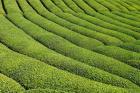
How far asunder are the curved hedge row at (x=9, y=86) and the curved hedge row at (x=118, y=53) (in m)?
11.8

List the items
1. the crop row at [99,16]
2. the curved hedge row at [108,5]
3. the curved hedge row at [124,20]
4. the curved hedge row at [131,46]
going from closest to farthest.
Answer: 1. the curved hedge row at [131,46]
2. the crop row at [99,16]
3. the curved hedge row at [124,20]
4. the curved hedge row at [108,5]

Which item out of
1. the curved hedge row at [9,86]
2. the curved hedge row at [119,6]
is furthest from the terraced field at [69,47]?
the curved hedge row at [119,6]

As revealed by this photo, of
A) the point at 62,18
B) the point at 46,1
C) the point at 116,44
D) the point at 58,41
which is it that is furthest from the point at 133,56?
the point at 46,1

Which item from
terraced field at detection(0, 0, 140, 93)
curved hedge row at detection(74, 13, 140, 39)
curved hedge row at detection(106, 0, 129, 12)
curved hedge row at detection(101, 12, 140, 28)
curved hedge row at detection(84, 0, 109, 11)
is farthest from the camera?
curved hedge row at detection(84, 0, 109, 11)

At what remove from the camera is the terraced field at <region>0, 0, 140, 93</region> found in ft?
90.0

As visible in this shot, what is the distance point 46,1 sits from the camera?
59062mm

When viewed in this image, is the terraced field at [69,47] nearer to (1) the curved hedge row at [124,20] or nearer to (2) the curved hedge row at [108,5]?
(1) the curved hedge row at [124,20]

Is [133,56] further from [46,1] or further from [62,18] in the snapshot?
[46,1]

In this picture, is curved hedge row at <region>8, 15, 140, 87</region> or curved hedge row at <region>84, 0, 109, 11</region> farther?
curved hedge row at <region>84, 0, 109, 11</region>

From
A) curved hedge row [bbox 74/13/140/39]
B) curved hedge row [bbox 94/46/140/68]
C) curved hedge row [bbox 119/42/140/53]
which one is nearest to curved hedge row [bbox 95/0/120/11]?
curved hedge row [bbox 74/13/140/39]

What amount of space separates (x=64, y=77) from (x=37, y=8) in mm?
28072

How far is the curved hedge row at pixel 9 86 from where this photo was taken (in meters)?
25.3

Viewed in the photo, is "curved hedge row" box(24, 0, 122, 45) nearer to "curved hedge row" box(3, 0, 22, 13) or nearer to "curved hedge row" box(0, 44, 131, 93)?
"curved hedge row" box(3, 0, 22, 13)

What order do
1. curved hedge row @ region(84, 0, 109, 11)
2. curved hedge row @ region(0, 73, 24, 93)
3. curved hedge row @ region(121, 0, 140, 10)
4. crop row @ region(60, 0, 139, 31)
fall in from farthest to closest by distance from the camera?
curved hedge row @ region(121, 0, 140, 10)
curved hedge row @ region(84, 0, 109, 11)
crop row @ region(60, 0, 139, 31)
curved hedge row @ region(0, 73, 24, 93)
